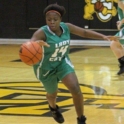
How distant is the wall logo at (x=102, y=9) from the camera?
631 inches

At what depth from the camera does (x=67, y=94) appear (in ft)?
27.6

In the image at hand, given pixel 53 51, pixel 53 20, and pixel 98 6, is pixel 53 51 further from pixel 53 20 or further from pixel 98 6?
pixel 98 6

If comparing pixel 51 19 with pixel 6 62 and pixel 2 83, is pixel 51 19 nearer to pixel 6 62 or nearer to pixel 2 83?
pixel 2 83

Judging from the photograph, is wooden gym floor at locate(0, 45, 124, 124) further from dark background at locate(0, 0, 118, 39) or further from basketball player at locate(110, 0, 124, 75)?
dark background at locate(0, 0, 118, 39)

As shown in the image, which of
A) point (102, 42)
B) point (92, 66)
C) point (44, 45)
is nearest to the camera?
point (44, 45)

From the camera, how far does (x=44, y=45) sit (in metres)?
5.60

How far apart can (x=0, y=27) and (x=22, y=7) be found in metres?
1.04

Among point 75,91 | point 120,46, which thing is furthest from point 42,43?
point 120,46

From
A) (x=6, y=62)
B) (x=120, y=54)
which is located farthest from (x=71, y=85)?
(x=6, y=62)

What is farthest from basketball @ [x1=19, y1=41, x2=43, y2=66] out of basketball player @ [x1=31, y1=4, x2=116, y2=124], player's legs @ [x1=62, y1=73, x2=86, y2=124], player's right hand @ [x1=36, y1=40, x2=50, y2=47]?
player's legs @ [x1=62, y1=73, x2=86, y2=124]

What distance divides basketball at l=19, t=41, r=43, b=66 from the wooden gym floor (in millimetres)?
1114

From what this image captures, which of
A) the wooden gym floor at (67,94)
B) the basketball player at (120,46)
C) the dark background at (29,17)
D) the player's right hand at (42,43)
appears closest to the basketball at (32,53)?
the player's right hand at (42,43)

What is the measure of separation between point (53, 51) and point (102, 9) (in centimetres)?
1036

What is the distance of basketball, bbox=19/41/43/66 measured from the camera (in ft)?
18.5
